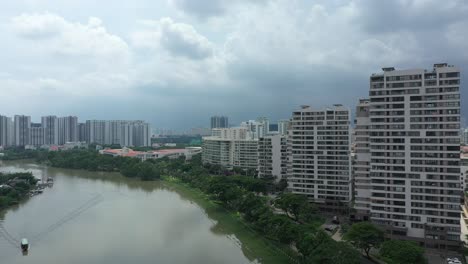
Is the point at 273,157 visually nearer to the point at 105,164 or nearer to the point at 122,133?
the point at 105,164

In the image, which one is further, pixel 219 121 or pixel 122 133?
pixel 219 121

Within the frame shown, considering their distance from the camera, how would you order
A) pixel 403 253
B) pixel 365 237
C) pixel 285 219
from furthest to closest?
1. pixel 285 219
2. pixel 365 237
3. pixel 403 253

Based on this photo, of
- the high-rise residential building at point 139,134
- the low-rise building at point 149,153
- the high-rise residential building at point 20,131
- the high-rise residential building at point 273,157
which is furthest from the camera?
the high-rise residential building at point 139,134

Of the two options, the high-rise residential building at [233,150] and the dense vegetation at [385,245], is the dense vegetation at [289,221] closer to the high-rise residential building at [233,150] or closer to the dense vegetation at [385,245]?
the dense vegetation at [385,245]

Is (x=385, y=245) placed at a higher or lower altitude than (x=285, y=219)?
lower

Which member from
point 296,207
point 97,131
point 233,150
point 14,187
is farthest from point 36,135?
point 296,207

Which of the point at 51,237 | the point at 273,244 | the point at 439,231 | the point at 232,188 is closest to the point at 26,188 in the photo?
the point at 51,237

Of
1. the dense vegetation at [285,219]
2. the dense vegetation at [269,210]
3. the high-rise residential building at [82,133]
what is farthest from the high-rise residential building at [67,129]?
the dense vegetation at [285,219]
